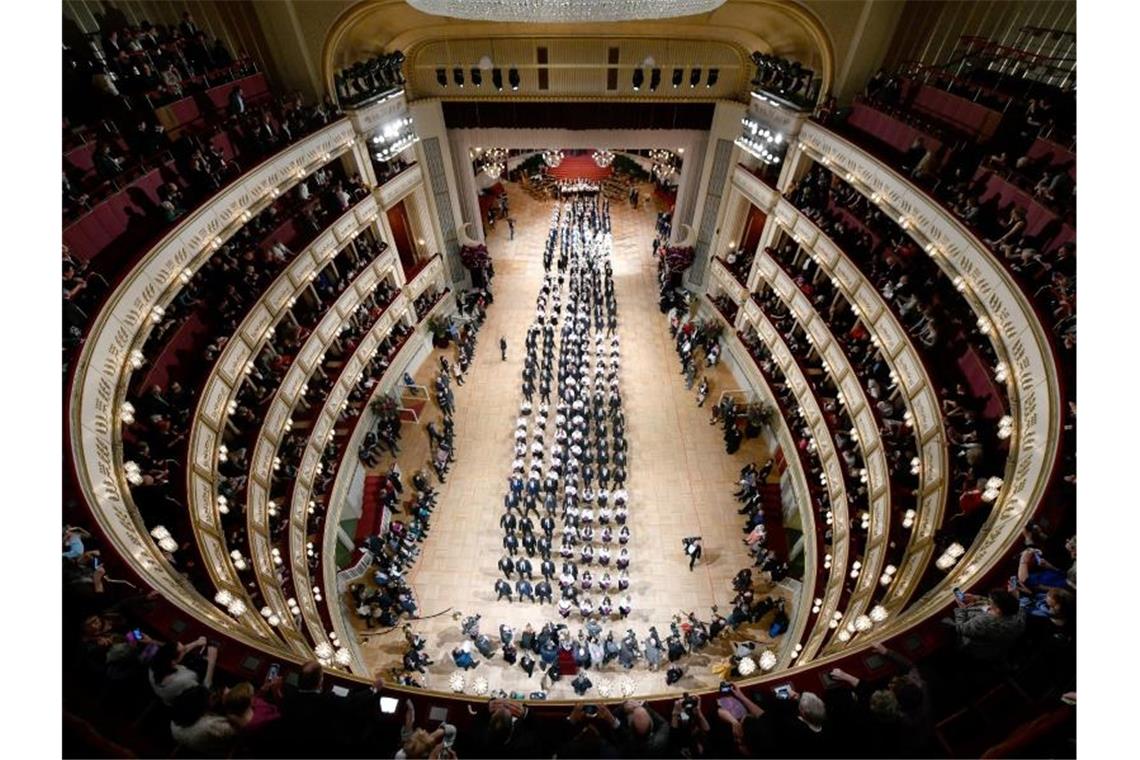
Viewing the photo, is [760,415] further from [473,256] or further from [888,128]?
[473,256]

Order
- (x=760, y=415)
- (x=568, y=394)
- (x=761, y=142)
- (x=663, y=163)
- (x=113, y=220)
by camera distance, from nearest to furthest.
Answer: (x=113, y=220)
(x=760, y=415)
(x=761, y=142)
(x=568, y=394)
(x=663, y=163)

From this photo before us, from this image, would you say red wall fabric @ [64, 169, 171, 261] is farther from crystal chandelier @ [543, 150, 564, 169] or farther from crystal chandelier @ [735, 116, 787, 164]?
crystal chandelier @ [543, 150, 564, 169]

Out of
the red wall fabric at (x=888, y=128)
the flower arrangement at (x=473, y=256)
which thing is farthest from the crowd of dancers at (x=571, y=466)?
the red wall fabric at (x=888, y=128)

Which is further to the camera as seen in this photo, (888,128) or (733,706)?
(888,128)

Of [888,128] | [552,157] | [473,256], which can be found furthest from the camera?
[552,157]

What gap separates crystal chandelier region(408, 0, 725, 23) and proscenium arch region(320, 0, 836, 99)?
12.8m

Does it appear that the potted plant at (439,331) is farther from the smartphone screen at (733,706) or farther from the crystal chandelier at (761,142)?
the smartphone screen at (733,706)

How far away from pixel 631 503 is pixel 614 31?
1651 cm

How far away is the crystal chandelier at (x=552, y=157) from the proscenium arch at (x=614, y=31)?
62.3 feet

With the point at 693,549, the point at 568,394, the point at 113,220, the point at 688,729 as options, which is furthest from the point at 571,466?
the point at 113,220

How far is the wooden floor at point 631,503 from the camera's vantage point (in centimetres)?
1434

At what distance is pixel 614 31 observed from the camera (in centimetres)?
1870

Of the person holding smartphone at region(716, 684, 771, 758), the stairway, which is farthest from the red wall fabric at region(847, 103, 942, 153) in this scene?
the stairway

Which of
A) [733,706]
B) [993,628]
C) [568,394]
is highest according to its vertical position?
[568,394]
